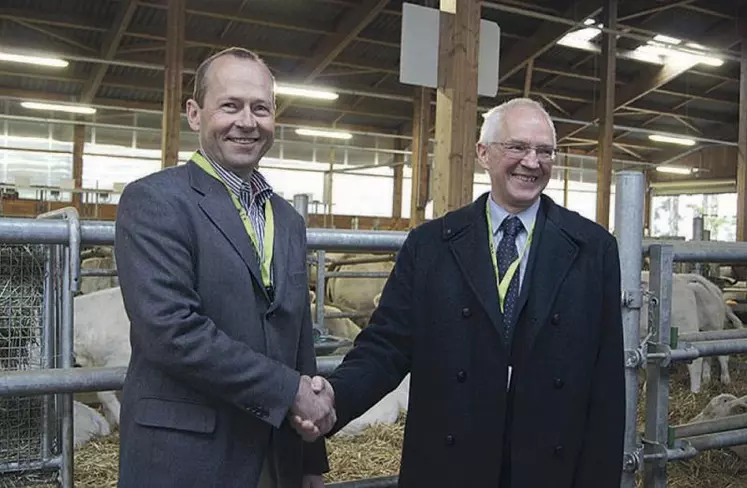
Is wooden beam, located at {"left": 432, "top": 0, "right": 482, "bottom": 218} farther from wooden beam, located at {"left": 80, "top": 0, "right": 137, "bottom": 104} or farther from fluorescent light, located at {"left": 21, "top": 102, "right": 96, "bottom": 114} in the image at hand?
fluorescent light, located at {"left": 21, "top": 102, "right": 96, "bottom": 114}

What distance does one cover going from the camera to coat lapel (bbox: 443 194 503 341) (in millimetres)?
1797

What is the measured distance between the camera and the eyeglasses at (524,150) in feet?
6.00

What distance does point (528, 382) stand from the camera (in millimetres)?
1786

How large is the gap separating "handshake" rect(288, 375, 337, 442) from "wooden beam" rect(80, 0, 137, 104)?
10713mm

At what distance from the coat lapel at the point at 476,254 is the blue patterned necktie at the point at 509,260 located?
35mm

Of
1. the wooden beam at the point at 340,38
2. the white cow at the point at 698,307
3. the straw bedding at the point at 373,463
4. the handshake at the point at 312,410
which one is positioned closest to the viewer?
the handshake at the point at 312,410

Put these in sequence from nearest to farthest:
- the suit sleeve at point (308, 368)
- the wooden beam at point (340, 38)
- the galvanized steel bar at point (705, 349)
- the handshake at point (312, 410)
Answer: the handshake at point (312, 410) → the suit sleeve at point (308, 368) → the galvanized steel bar at point (705, 349) → the wooden beam at point (340, 38)

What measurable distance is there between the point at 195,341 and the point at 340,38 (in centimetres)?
1234

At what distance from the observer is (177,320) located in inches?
54.4

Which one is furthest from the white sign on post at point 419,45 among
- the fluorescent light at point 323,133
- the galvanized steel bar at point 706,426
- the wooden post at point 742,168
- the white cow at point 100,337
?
the fluorescent light at point 323,133

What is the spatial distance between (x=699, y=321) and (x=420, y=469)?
647 cm

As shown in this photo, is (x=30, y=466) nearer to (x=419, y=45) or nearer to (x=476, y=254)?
(x=476, y=254)

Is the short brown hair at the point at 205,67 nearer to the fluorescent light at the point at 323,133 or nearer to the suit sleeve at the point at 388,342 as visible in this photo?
the suit sleeve at the point at 388,342

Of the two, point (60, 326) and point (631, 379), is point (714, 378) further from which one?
point (60, 326)
